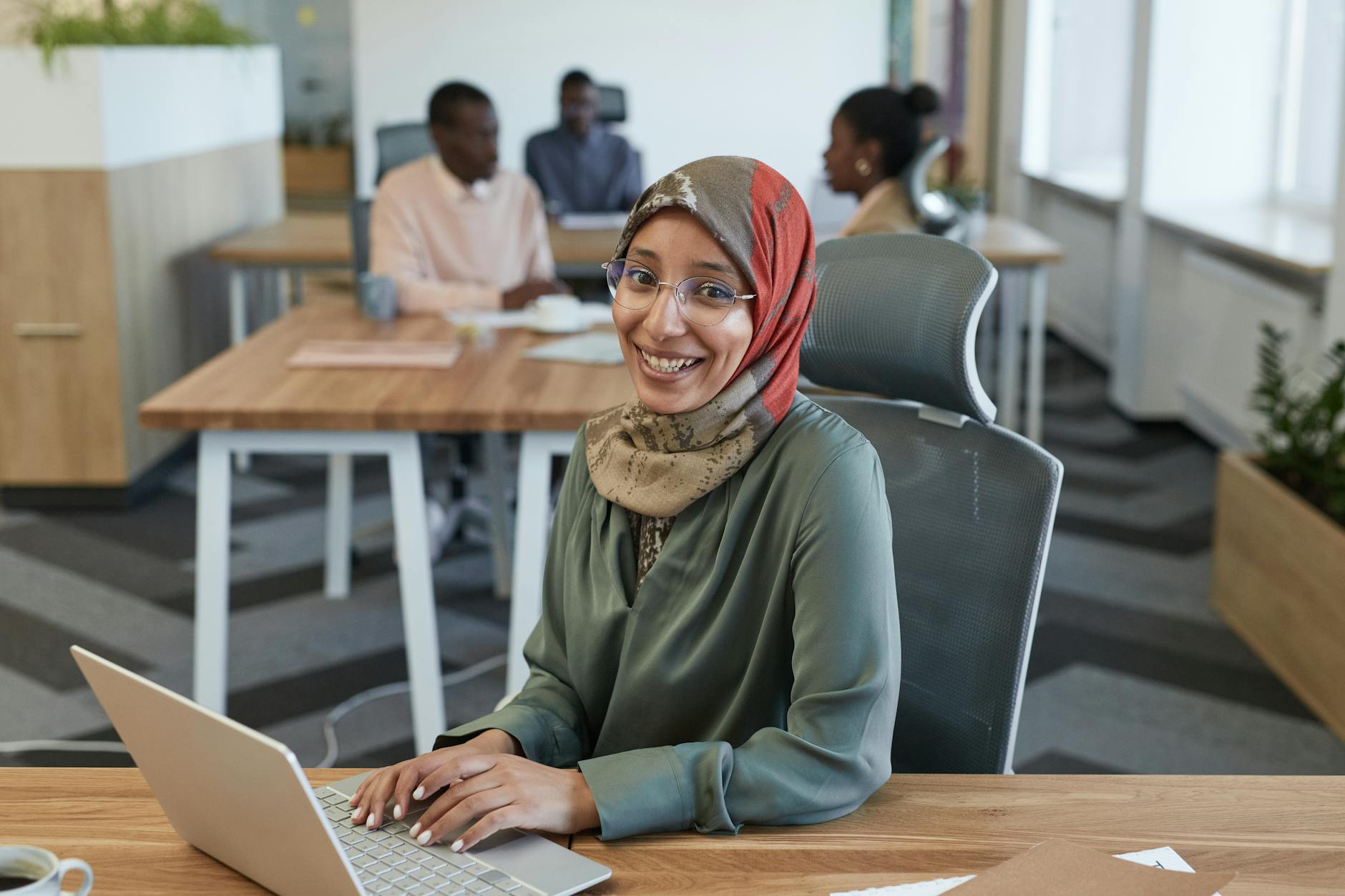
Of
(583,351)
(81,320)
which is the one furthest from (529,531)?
(81,320)

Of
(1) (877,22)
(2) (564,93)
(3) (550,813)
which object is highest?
(1) (877,22)

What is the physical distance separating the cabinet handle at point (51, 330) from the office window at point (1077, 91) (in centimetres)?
484

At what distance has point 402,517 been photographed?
101 inches

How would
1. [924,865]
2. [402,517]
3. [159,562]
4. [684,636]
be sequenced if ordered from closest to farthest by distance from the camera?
1. [924,865]
2. [684,636]
3. [402,517]
4. [159,562]

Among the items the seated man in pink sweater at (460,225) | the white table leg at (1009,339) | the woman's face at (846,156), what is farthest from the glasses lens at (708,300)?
the white table leg at (1009,339)

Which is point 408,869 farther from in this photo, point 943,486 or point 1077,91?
point 1077,91

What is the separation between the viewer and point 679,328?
1.19 meters

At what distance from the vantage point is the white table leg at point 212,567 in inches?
96.9

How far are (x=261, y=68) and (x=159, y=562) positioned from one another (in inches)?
114

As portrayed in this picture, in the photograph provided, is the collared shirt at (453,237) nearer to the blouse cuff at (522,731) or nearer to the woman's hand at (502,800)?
the blouse cuff at (522,731)

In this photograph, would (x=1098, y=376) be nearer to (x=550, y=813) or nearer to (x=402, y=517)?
(x=402, y=517)

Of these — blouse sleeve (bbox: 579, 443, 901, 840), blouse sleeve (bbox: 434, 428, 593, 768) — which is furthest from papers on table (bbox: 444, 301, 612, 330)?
blouse sleeve (bbox: 579, 443, 901, 840)

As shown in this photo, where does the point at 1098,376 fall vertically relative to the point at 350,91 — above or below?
below

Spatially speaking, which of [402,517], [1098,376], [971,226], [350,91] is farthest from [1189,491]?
[350,91]
